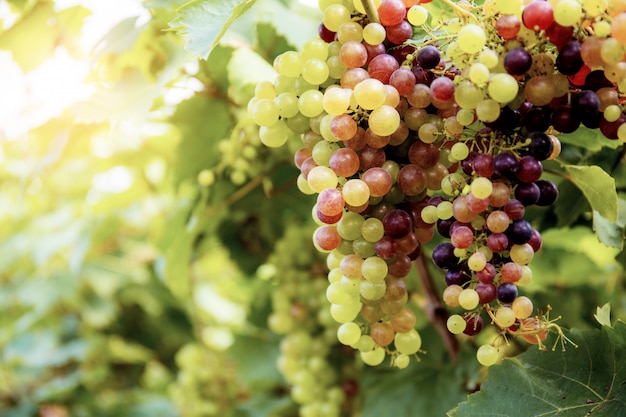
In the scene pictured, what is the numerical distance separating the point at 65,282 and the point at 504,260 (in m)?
1.34

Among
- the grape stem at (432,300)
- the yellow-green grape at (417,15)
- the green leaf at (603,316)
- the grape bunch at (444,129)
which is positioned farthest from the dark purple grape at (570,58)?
the grape stem at (432,300)

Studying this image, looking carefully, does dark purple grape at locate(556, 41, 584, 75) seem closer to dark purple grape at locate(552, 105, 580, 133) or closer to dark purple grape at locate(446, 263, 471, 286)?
dark purple grape at locate(552, 105, 580, 133)

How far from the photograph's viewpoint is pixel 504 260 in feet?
1.59

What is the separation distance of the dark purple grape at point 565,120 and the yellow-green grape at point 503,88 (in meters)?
0.05

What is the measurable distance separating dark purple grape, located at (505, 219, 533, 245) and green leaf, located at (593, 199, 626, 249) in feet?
0.64

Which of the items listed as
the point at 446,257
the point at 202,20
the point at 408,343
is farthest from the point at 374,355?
the point at 202,20

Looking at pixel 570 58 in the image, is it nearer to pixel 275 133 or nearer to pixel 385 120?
pixel 385 120

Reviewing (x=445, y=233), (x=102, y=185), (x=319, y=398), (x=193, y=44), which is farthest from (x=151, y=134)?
(x=445, y=233)

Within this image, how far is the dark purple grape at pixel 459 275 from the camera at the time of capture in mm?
488

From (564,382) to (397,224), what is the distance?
0.23 m

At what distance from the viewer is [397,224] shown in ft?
1.62

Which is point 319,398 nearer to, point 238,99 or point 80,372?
point 238,99

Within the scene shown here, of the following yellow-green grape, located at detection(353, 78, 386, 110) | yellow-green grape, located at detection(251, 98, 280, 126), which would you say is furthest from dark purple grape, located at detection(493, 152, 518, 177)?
yellow-green grape, located at detection(251, 98, 280, 126)

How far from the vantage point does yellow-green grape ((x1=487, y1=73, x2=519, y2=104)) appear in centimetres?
43
